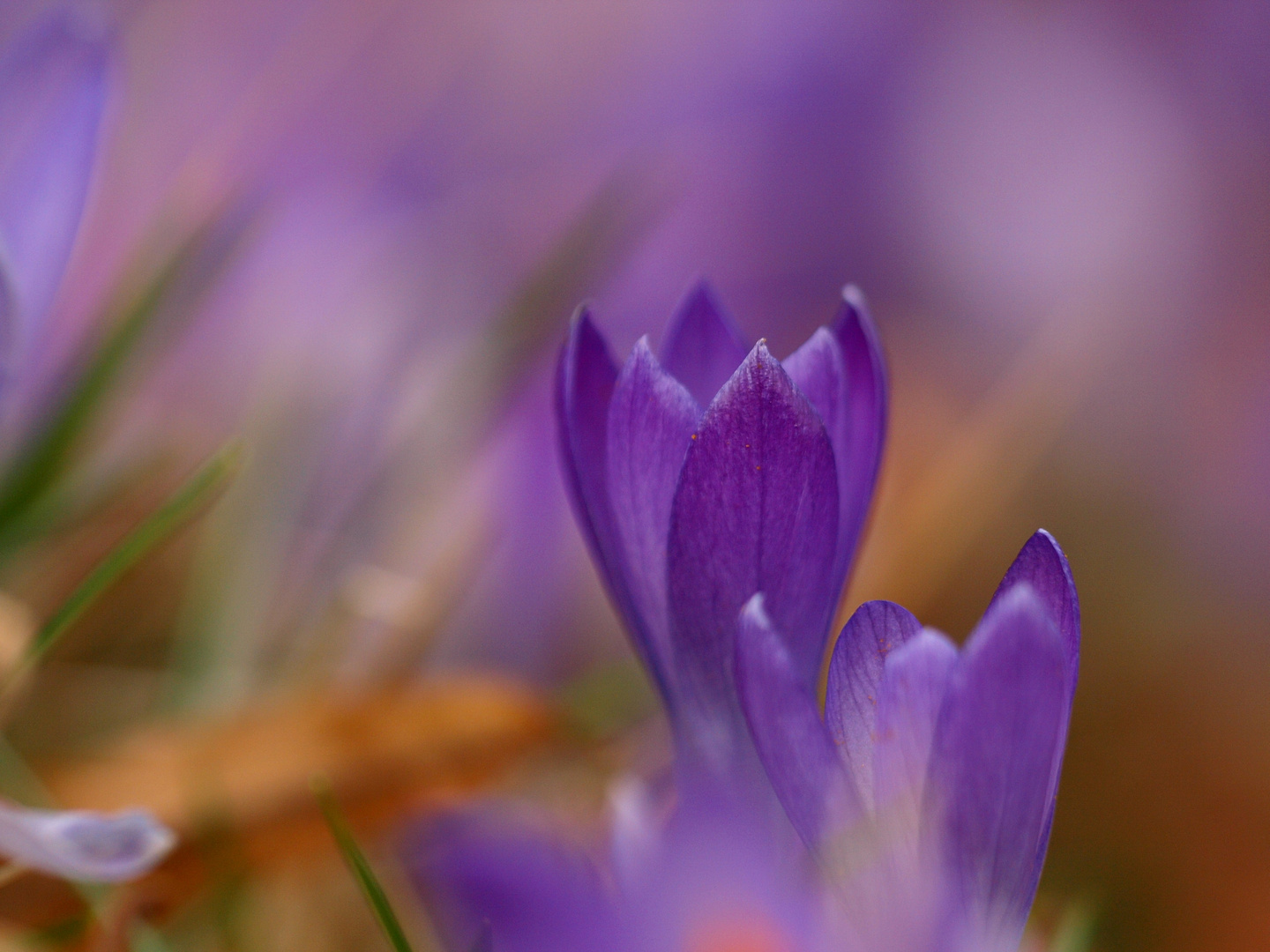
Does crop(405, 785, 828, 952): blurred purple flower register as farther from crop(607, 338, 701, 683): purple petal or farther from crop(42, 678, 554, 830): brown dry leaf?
crop(42, 678, 554, 830): brown dry leaf

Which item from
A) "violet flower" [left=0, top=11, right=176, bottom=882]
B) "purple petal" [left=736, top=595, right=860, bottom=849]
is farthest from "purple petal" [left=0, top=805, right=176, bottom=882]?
"purple petal" [left=736, top=595, right=860, bottom=849]

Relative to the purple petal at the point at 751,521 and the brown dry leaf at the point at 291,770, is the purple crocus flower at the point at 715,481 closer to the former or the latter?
the purple petal at the point at 751,521

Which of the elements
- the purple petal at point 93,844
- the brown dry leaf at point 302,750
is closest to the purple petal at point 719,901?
the purple petal at point 93,844

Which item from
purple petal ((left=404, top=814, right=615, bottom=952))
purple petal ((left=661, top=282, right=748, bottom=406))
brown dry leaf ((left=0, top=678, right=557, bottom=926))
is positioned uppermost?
purple petal ((left=661, top=282, right=748, bottom=406))

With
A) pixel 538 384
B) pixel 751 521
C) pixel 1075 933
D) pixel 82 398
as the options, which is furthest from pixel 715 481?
pixel 538 384

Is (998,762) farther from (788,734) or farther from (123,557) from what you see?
(123,557)

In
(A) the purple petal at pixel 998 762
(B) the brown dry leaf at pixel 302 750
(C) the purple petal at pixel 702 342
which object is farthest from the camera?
(B) the brown dry leaf at pixel 302 750
